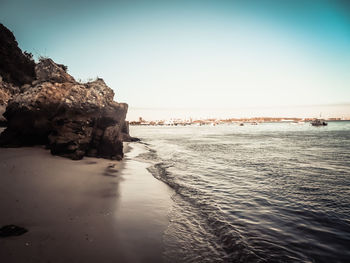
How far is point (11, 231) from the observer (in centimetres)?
343

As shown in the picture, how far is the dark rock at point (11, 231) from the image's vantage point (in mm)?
3325

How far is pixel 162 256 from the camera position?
3510 millimetres

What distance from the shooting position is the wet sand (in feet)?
10.5

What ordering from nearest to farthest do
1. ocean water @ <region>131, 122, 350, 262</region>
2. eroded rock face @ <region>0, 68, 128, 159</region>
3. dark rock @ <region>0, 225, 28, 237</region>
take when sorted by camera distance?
1. dark rock @ <region>0, 225, 28, 237</region>
2. ocean water @ <region>131, 122, 350, 262</region>
3. eroded rock face @ <region>0, 68, 128, 159</region>

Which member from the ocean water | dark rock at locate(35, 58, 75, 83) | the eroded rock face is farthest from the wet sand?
dark rock at locate(35, 58, 75, 83)

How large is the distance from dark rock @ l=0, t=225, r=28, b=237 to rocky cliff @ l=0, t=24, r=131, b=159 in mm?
7199

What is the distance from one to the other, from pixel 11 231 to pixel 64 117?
8520 millimetres

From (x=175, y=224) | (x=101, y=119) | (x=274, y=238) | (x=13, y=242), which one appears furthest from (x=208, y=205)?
(x=101, y=119)

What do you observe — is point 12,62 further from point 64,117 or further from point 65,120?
point 65,120

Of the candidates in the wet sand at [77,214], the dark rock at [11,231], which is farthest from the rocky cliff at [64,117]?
the dark rock at [11,231]

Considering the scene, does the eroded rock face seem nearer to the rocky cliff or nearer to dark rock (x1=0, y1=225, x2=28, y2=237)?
the rocky cliff

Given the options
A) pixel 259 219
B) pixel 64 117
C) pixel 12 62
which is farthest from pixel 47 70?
pixel 12 62

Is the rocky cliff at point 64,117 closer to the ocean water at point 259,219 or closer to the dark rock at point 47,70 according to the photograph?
the dark rock at point 47,70

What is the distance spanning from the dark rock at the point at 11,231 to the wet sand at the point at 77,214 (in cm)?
15
